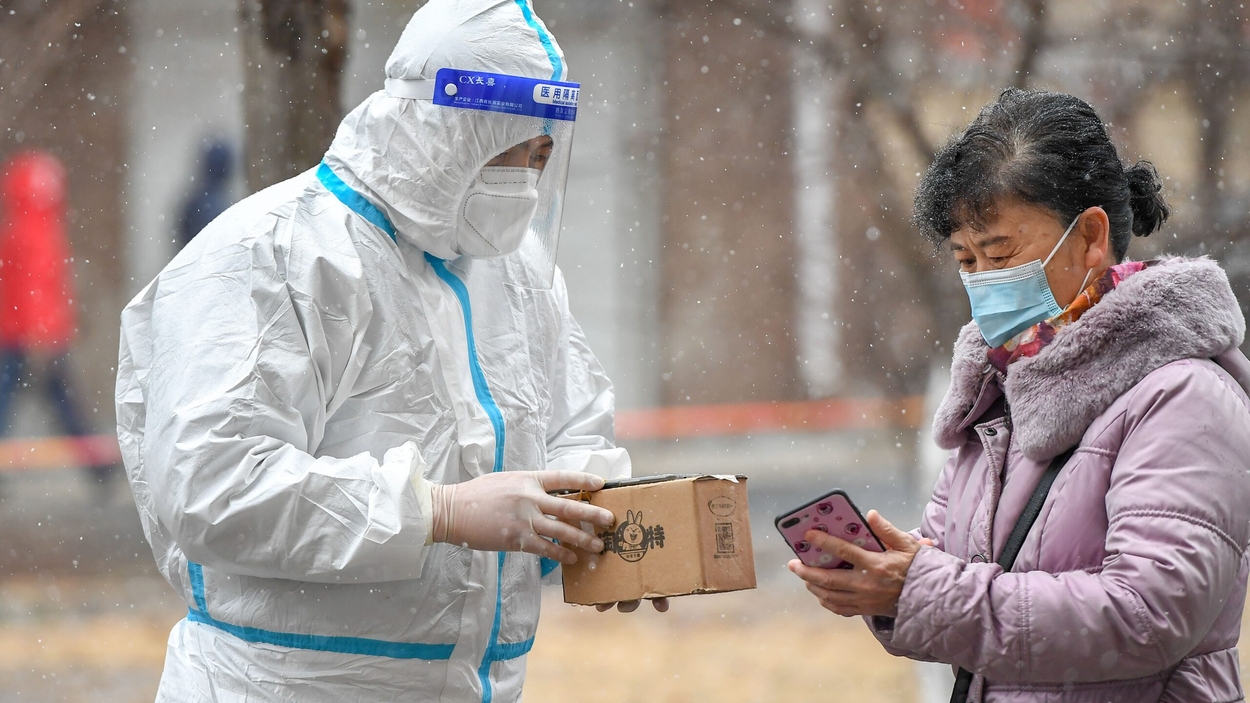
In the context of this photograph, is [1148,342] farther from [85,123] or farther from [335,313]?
[85,123]

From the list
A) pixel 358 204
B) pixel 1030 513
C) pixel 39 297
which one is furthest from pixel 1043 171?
pixel 39 297

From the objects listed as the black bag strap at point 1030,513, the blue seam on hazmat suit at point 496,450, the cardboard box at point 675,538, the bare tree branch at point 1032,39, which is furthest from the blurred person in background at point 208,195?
the black bag strap at point 1030,513

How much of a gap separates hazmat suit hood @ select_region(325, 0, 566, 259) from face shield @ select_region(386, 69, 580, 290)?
0.04 feet

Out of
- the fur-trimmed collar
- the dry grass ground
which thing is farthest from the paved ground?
the fur-trimmed collar

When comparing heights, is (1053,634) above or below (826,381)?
above

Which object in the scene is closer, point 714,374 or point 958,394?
point 958,394

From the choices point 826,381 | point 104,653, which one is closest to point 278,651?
point 104,653

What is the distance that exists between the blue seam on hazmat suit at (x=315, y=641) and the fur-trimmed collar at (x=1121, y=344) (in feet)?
3.76

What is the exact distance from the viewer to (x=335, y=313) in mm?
2086

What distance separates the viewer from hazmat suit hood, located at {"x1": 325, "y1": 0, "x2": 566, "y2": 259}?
2236mm

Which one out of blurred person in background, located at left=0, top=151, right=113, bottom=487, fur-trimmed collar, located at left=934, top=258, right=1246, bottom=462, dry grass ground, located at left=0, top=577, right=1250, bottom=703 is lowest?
dry grass ground, located at left=0, top=577, right=1250, bottom=703

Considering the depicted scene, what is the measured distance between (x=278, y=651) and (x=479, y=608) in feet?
1.22

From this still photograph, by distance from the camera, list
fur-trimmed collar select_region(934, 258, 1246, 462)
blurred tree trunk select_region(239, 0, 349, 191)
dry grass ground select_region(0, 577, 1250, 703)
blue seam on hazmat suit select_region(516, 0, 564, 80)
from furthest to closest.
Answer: dry grass ground select_region(0, 577, 1250, 703)
blurred tree trunk select_region(239, 0, 349, 191)
blue seam on hazmat suit select_region(516, 0, 564, 80)
fur-trimmed collar select_region(934, 258, 1246, 462)

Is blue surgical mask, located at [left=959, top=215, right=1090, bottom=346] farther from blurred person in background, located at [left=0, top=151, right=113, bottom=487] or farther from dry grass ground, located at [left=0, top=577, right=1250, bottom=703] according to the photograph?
blurred person in background, located at [left=0, top=151, right=113, bottom=487]
